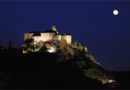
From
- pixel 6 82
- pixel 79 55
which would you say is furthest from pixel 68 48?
pixel 6 82

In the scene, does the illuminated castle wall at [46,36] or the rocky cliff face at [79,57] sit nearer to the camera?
the rocky cliff face at [79,57]

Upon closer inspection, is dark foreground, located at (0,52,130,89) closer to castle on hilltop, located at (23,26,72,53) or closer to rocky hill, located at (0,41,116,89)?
rocky hill, located at (0,41,116,89)

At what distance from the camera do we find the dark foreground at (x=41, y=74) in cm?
2047

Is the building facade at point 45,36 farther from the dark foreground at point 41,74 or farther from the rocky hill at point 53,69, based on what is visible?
the dark foreground at point 41,74

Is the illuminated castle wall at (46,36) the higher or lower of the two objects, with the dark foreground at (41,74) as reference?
higher

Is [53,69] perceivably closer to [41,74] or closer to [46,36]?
[41,74]

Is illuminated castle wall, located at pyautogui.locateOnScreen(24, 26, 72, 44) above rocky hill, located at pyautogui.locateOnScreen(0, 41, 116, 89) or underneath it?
above

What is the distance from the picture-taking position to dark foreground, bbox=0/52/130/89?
2047cm

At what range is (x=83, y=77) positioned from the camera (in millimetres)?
23500

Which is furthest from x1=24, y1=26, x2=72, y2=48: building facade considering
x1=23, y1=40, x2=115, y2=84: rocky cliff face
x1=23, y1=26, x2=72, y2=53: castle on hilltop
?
x1=23, y1=40, x2=115, y2=84: rocky cliff face

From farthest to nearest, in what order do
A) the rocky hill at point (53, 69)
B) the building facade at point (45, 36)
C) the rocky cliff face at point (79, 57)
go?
the building facade at point (45, 36) < the rocky cliff face at point (79, 57) < the rocky hill at point (53, 69)

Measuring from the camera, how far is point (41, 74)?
22547 millimetres

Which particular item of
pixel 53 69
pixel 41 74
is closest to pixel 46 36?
pixel 53 69

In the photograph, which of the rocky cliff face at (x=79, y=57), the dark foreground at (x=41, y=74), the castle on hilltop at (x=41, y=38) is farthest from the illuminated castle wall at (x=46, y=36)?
the dark foreground at (x=41, y=74)
